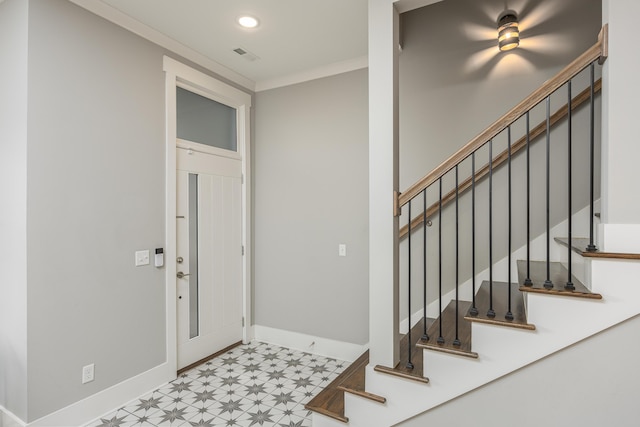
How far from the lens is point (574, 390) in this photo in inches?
59.9

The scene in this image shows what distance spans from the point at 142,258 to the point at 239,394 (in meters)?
1.31

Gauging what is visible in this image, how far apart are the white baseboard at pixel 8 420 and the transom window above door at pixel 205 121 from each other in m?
2.26

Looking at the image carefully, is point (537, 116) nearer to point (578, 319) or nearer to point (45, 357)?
point (578, 319)

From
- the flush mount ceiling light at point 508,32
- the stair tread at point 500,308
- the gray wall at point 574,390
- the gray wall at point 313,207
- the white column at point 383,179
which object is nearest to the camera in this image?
the gray wall at point 574,390

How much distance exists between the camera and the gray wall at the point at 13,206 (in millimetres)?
2023

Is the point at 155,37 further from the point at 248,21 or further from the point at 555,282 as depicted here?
the point at 555,282

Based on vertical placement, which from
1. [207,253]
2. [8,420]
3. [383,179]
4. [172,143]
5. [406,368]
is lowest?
[8,420]

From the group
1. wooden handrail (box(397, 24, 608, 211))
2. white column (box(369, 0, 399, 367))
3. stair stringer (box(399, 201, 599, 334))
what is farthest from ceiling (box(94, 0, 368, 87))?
stair stringer (box(399, 201, 599, 334))

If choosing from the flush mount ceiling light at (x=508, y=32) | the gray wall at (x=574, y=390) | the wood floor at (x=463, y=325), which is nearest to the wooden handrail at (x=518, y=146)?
the flush mount ceiling light at (x=508, y=32)

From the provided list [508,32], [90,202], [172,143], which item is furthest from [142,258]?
[508,32]

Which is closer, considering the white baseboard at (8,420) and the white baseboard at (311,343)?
the white baseboard at (8,420)

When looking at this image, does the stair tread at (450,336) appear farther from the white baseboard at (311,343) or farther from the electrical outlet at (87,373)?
the electrical outlet at (87,373)

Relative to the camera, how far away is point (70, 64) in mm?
2225

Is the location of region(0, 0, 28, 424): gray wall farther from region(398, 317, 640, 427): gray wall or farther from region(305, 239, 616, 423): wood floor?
region(398, 317, 640, 427): gray wall
